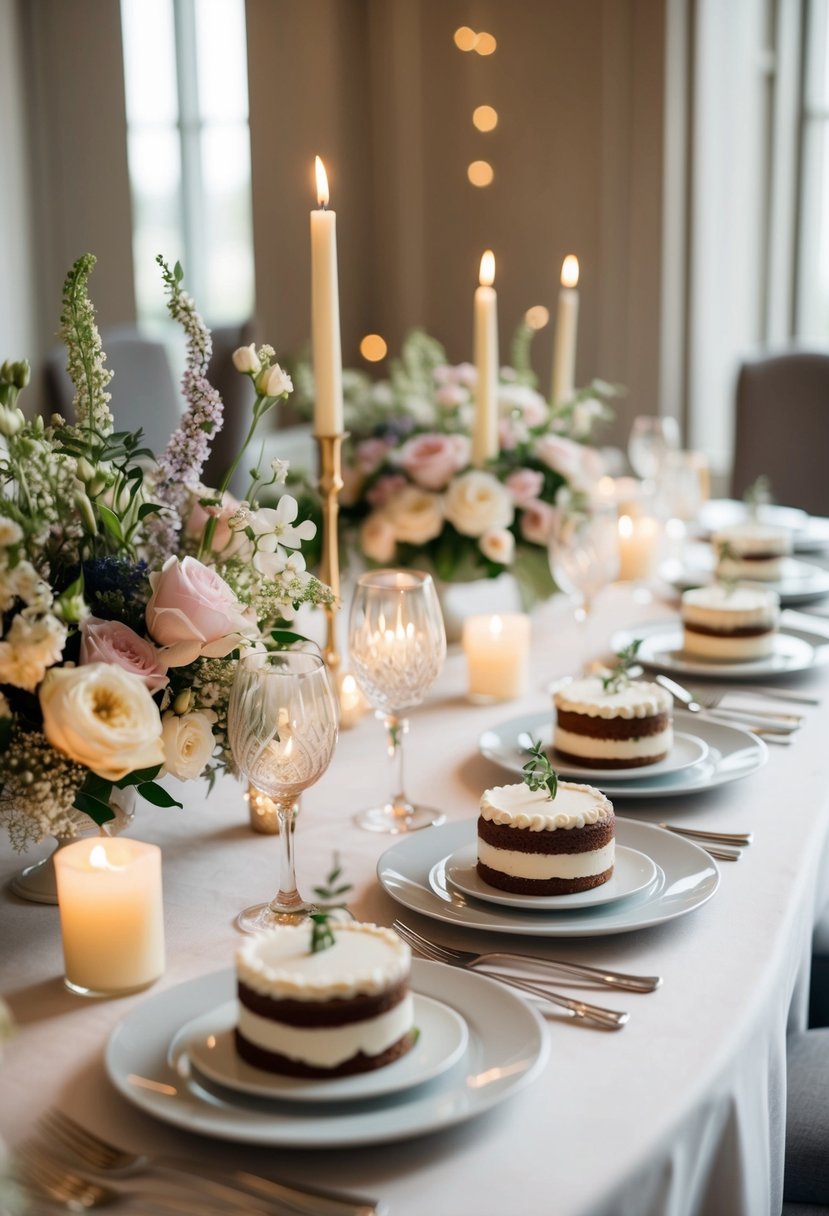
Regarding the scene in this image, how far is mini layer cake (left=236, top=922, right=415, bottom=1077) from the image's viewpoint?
0.77 m

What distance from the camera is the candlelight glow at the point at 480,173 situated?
422cm

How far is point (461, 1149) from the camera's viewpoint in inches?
29.8

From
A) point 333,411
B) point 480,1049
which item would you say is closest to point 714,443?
point 333,411

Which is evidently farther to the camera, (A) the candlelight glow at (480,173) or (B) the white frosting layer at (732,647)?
(A) the candlelight glow at (480,173)

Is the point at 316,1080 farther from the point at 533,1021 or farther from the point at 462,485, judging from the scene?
the point at 462,485

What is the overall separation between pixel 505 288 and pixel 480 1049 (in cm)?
369

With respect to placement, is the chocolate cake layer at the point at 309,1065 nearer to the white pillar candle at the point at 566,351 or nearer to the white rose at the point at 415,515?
the white rose at the point at 415,515

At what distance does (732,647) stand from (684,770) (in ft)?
1.48

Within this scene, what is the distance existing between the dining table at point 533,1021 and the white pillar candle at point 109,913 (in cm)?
2

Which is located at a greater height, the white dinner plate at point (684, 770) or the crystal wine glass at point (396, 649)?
the crystal wine glass at point (396, 649)

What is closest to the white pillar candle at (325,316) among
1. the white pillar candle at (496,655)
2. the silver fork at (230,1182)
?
the white pillar candle at (496,655)

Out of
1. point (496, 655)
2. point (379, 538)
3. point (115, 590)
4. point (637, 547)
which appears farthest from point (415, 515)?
point (115, 590)

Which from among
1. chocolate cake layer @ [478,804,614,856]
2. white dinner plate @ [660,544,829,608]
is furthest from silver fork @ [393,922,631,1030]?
white dinner plate @ [660,544,829,608]

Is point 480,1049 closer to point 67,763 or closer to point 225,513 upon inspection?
point 67,763
